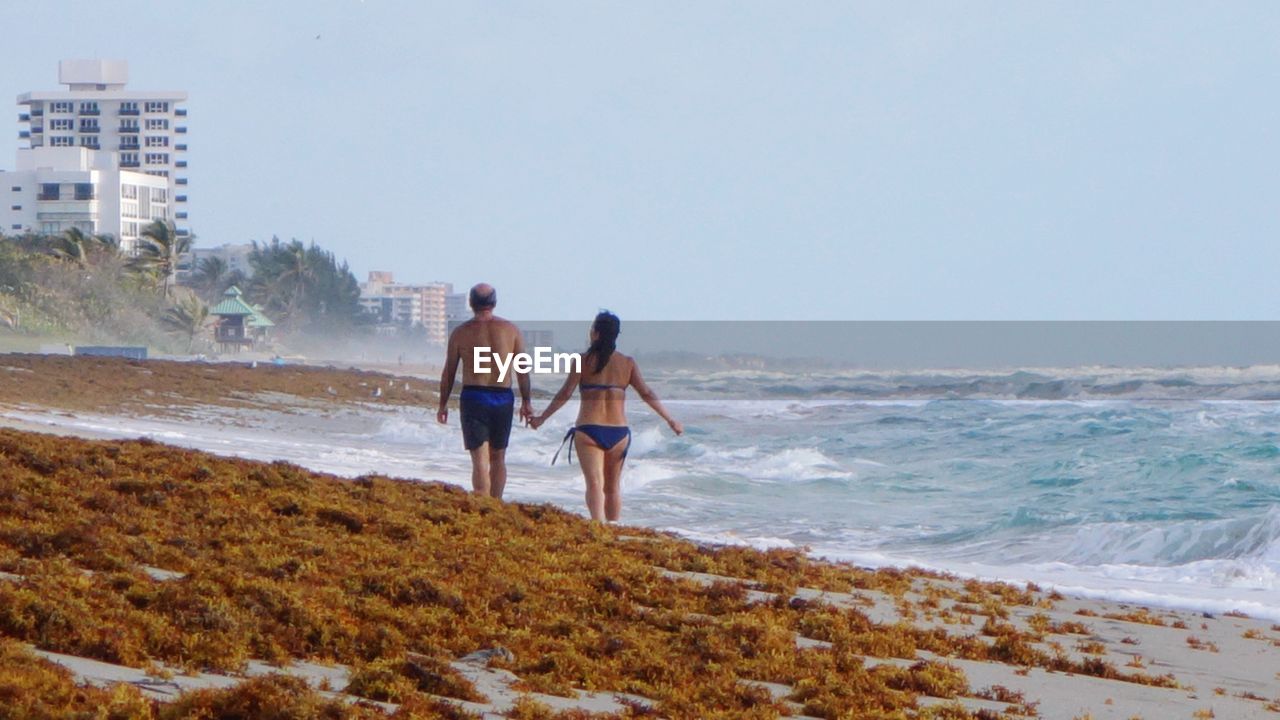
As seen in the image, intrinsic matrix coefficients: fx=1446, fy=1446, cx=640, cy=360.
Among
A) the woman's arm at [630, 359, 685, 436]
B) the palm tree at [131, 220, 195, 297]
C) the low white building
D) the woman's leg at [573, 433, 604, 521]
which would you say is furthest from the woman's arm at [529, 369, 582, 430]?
the low white building

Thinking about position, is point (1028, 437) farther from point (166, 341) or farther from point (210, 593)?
→ point (166, 341)

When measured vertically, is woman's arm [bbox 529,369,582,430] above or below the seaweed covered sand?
above

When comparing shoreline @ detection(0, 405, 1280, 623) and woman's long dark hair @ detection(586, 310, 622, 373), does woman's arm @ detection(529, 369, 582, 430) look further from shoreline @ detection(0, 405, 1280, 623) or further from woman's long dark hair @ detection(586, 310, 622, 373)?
shoreline @ detection(0, 405, 1280, 623)

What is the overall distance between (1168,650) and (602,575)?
2906mm

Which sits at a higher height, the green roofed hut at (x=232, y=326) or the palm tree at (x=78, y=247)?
the palm tree at (x=78, y=247)

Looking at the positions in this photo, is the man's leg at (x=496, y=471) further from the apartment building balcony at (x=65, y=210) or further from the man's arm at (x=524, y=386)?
the apartment building balcony at (x=65, y=210)

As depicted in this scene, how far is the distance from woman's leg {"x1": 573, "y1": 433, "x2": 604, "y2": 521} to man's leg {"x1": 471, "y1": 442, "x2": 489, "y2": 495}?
2.18 feet

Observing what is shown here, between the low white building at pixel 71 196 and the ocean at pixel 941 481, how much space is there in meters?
88.1

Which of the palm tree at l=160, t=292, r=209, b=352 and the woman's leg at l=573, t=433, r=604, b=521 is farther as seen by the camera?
the palm tree at l=160, t=292, r=209, b=352

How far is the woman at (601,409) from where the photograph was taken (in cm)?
955

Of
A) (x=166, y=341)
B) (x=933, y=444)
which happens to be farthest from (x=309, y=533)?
(x=166, y=341)

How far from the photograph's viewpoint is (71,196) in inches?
4638

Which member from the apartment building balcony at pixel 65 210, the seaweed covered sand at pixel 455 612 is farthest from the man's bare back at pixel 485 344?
the apartment building balcony at pixel 65 210

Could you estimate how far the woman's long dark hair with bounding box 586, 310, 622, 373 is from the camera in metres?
9.49
